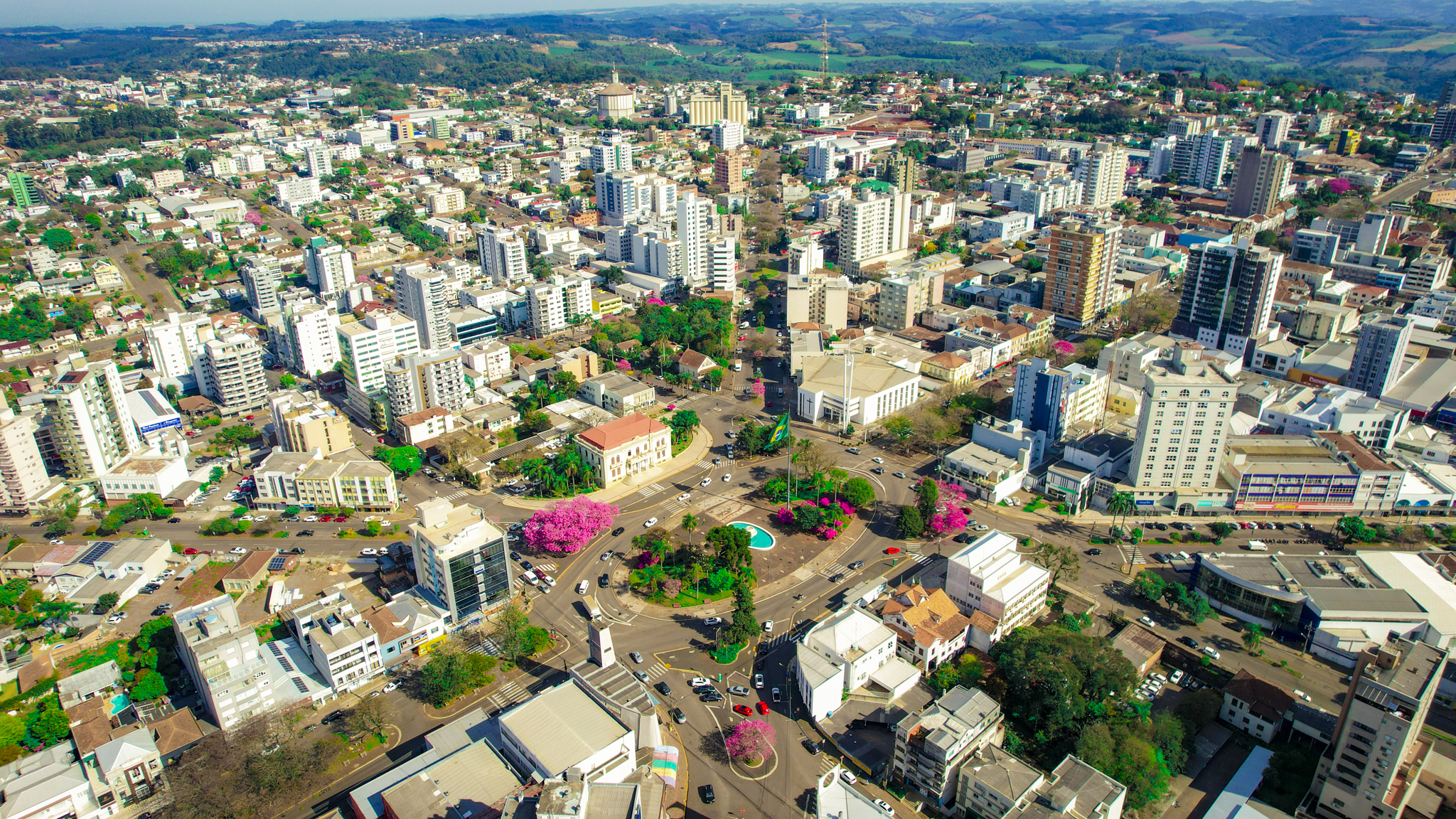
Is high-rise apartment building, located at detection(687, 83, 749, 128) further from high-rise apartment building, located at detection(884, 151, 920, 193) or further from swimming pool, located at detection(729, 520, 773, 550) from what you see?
swimming pool, located at detection(729, 520, 773, 550)

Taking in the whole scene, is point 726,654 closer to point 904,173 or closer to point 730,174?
point 904,173

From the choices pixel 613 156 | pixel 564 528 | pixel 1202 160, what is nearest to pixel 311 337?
pixel 564 528

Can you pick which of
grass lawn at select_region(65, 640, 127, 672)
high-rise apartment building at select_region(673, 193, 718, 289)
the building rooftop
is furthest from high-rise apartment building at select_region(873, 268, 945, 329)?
grass lawn at select_region(65, 640, 127, 672)

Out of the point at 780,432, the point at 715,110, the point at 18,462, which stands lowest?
the point at 780,432

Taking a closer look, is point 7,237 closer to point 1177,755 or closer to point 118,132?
point 118,132

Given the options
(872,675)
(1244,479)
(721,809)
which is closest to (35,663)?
(721,809)
